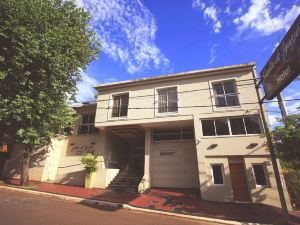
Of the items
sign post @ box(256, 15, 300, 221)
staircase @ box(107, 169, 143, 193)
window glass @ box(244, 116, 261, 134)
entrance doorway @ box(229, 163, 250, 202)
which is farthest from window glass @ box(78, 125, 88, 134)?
sign post @ box(256, 15, 300, 221)

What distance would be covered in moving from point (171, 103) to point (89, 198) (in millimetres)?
8350

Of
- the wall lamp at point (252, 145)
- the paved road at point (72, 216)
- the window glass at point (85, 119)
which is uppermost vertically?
the window glass at point (85, 119)

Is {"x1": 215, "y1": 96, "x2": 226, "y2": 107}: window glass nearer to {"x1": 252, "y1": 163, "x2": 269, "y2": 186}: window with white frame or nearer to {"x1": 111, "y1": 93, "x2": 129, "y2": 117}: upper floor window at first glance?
{"x1": 252, "y1": 163, "x2": 269, "y2": 186}: window with white frame

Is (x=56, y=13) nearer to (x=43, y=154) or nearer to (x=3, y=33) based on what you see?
(x=3, y=33)

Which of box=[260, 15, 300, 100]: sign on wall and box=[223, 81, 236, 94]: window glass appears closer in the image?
box=[260, 15, 300, 100]: sign on wall

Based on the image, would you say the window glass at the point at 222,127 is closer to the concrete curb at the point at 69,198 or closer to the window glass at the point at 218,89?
the window glass at the point at 218,89

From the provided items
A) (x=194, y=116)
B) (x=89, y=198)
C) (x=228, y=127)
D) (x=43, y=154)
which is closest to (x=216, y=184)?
(x=228, y=127)

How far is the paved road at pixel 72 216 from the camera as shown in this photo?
652 centimetres

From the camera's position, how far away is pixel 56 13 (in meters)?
11.8

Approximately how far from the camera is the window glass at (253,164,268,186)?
11.2 meters

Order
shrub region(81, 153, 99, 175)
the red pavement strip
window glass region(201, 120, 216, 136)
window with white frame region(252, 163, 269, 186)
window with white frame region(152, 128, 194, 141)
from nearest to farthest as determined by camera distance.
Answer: the red pavement strip → window with white frame region(252, 163, 269, 186) → window glass region(201, 120, 216, 136) → shrub region(81, 153, 99, 175) → window with white frame region(152, 128, 194, 141)

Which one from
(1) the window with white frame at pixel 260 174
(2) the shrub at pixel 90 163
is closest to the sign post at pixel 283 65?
(1) the window with white frame at pixel 260 174

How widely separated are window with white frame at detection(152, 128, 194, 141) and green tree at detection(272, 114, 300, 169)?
257 inches

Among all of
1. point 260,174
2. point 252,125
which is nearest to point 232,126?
point 252,125
